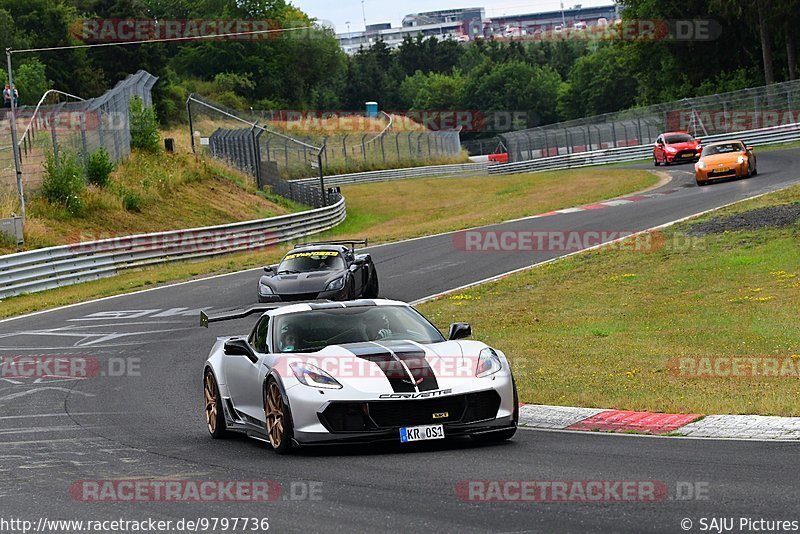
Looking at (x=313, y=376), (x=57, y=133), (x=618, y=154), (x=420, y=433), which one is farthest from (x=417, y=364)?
(x=618, y=154)

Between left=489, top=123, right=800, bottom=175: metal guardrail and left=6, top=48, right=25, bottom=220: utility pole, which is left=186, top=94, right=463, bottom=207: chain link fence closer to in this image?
left=489, top=123, right=800, bottom=175: metal guardrail

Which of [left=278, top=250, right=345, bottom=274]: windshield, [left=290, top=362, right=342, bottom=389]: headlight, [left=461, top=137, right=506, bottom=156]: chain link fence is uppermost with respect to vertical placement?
[left=461, top=137, right=506, bottom=156]: chain link fence

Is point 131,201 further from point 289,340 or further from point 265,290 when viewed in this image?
point 289,340

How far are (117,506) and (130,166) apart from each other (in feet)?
127

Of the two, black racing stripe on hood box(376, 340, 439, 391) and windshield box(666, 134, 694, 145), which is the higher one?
windshield box(666, 134, 694, 145)

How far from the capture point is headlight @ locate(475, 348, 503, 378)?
9.90 m

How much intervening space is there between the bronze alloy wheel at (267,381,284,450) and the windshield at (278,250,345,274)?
12630 mm

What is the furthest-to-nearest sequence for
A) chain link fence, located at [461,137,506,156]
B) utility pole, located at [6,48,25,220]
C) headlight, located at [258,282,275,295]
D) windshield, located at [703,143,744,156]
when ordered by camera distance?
chain link fence, located at [461,137,506,156], windshield, located at [703,143,744,156], utility pole, located at [6,48,25,220], headlight, located at [258,282,275,295]

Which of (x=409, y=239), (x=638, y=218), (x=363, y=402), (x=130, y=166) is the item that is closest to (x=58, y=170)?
(x=130, y=166)

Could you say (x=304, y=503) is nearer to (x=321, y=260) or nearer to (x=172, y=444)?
(x=172, y=444)

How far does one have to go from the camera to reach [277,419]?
9891 mm

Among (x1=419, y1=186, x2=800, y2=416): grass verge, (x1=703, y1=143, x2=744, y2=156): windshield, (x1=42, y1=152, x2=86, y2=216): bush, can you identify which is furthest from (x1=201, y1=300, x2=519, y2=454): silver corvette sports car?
(x1=703, y1=143, x2=744, y2=156): windshield

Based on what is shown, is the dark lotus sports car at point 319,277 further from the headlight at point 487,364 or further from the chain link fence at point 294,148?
the chain link fence at point 294,148

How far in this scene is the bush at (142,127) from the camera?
4725 centimetres
